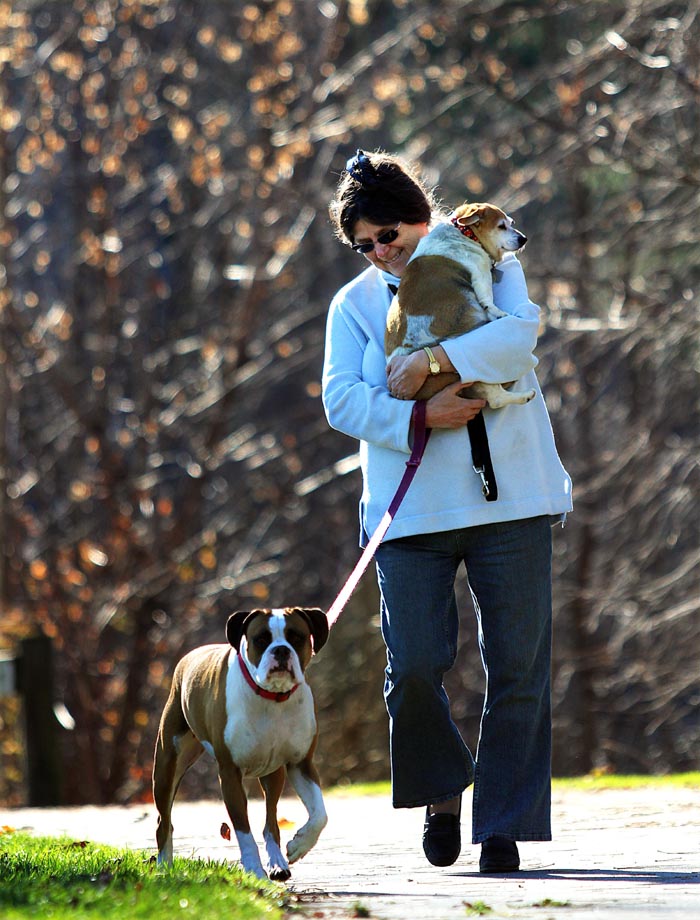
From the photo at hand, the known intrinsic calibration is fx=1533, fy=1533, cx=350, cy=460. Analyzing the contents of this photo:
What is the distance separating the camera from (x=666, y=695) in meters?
14.8

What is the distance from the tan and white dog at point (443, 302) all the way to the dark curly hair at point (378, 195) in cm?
12

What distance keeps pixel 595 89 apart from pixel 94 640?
644cm

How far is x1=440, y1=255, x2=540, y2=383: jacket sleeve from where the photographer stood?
4934 mm

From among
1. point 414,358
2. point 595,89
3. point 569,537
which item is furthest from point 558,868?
point 569,537

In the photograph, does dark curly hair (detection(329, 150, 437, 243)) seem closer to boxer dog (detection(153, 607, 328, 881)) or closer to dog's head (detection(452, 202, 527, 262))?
dog's head (detection(452, 202, 527, 262))

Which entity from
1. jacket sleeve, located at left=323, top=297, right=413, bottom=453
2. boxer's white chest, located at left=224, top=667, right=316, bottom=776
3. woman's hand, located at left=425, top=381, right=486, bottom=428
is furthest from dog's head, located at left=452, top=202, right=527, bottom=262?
boxer's white chest, located at left=224, top=667, right=316, bottom=776

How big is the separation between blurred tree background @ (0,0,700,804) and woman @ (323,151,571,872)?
242 inches

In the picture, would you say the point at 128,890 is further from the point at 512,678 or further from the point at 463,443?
the point at 463,443

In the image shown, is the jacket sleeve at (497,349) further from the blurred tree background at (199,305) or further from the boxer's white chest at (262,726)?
the blurred tree background at (199,305)

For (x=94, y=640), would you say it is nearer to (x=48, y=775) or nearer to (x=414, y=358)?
(x=48, y=775)

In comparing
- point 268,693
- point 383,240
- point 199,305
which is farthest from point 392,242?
point 199,305

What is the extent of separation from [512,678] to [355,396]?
1.06 meters

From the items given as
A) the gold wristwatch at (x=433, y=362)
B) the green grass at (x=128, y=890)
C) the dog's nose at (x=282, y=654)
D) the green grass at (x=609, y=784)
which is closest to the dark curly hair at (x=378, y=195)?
the gold wristwatch at (x=433, y=362)

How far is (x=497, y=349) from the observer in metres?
→ 4.95
